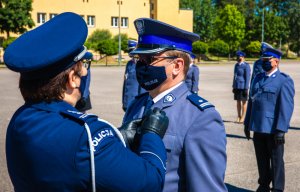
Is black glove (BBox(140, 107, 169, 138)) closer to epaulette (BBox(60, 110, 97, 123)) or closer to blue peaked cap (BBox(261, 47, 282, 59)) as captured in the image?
epaulette (BBox(60, 110, 97, 123))

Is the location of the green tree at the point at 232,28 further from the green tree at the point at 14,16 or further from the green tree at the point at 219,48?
the green tree at the point at 14,16

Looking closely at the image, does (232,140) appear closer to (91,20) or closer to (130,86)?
(130,86)

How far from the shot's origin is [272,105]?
6.34m

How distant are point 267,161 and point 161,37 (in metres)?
3.90

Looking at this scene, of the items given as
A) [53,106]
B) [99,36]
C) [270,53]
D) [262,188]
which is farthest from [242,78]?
[99,36]

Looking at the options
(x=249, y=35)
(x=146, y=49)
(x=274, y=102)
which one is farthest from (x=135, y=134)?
(x=249, y=35)

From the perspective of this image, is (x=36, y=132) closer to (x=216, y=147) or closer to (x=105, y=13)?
(x=216, y=147)

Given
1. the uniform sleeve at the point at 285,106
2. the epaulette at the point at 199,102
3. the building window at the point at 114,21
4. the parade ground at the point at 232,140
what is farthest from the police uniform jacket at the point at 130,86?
the building window at the point at 114,21

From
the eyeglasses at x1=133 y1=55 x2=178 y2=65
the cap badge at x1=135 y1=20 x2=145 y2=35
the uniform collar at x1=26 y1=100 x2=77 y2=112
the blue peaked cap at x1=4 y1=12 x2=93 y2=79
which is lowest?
the uniform collar at x1=26 y1=100 x2=77 y2=112

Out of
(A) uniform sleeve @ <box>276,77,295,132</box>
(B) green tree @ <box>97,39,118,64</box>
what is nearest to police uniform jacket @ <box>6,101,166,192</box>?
(A) uniform sleeve @ <box>276,77,295,132</box>

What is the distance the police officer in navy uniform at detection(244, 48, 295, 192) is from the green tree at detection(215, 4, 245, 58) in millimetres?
68489

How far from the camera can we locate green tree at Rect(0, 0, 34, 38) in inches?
1950

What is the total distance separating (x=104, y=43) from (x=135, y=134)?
2015 inches

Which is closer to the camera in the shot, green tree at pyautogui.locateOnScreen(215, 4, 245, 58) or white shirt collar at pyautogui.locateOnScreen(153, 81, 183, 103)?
white shirt collar at pyautogui.locateOnScreen(153, 81, 183, 103)
